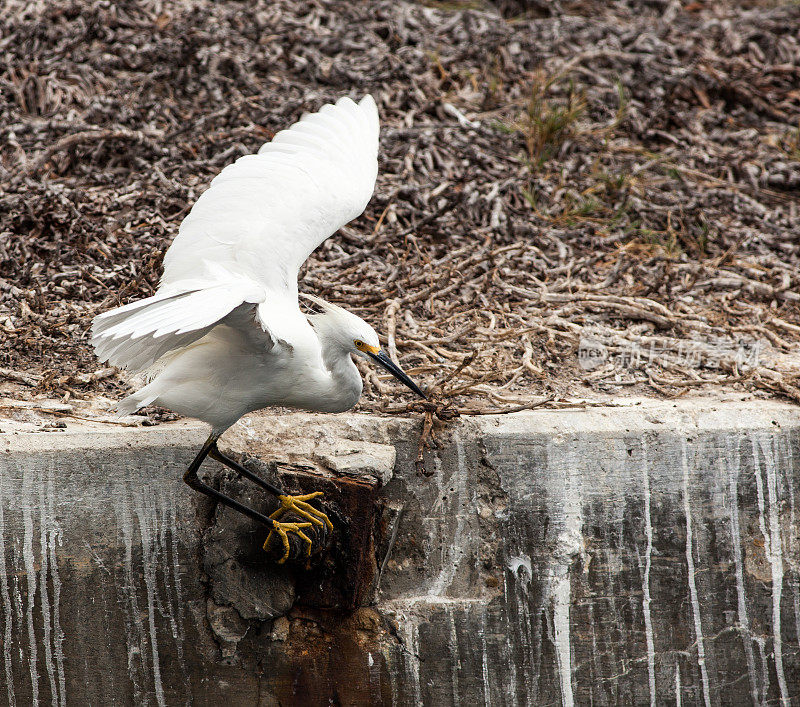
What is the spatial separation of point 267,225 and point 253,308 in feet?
2.74

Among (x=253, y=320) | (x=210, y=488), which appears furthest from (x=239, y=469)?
(x=253, y=320)

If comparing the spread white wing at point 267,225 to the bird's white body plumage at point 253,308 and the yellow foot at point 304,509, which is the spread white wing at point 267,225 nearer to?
the bird's white body plumage at point 253,308

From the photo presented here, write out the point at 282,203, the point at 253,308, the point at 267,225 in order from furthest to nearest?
the point at 282,203 < the point at 267,225 < the point at 253,308

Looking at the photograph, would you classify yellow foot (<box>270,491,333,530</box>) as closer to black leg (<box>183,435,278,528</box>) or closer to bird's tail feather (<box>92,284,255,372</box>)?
black leg (<box>183,435,278,528</box>)

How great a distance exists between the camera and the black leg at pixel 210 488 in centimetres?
286

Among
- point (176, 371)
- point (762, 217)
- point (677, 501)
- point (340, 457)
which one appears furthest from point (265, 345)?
point (762, 217)

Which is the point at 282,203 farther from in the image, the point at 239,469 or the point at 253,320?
the point at 239,469

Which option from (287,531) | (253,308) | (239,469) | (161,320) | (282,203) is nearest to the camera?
(161,320)

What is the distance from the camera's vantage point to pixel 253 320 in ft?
8.02

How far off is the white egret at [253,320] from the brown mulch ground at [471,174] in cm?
71

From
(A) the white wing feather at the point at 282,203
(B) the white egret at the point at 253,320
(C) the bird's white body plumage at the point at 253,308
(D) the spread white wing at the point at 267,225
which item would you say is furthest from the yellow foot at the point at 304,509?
(A) the white wing feather at the point at 282,203

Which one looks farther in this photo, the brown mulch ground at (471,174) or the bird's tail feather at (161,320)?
the brown mulch ground at (471,174)

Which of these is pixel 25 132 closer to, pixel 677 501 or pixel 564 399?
pixel 564 399

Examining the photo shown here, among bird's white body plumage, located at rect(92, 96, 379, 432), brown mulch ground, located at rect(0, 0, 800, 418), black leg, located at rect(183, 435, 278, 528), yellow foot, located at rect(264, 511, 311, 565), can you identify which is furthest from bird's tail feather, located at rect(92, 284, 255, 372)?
brown mulch ground, located at rect(0, 0, 800, 418)
